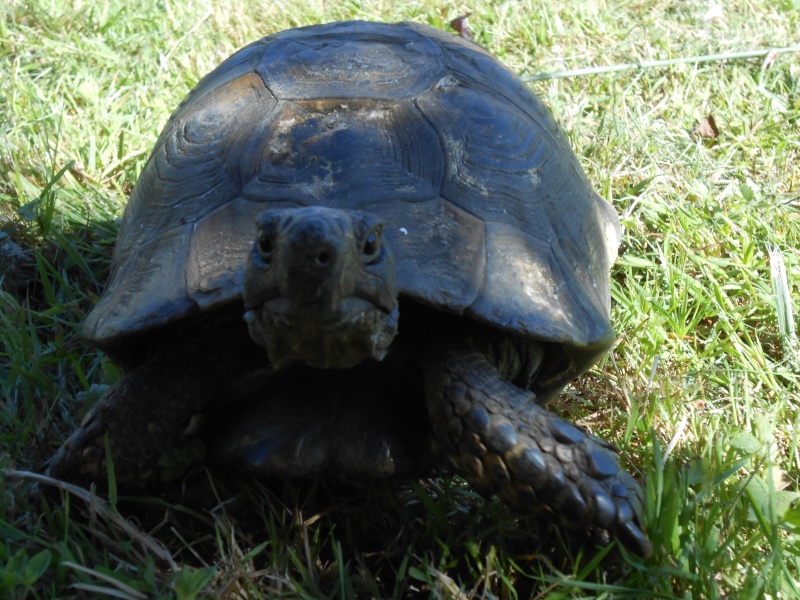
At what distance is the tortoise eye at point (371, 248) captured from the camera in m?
1.64

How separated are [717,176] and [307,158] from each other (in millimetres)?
2174

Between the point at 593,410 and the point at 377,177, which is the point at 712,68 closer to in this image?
the point at 593,410

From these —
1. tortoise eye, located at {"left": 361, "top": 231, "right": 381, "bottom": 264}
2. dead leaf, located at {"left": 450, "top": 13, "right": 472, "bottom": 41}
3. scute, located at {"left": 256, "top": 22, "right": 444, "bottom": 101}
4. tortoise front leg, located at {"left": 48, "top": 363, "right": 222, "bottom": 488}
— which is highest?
scute, located at {"left": 256, "top": 22, "right": 444, "bottom": 101}

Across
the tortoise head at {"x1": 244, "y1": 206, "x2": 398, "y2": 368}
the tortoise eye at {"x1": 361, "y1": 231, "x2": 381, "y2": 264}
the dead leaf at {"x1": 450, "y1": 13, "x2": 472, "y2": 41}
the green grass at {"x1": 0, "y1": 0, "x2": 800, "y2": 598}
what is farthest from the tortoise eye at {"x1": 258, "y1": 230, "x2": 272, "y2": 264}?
the dead leaf at {"x1": 450, "y1": 13, "x2": 472, "y2": 41}

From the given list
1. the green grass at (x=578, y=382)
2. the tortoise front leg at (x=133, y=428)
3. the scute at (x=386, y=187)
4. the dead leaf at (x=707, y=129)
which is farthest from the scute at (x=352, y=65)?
the dead leaf at (x=707, y=129)

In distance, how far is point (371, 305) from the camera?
1.68m

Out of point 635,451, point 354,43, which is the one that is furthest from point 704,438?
point 354,43

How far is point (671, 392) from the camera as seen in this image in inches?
101

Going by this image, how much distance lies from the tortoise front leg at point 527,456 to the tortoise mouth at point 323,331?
0.88 ft

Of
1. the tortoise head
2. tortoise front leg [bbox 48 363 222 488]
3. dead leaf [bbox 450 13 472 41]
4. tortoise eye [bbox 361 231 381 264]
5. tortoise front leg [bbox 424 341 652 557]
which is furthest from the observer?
dead leaf [bbox 450 13 472 41]

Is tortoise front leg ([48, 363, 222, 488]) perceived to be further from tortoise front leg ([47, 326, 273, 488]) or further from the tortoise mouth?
the tortoise mouth

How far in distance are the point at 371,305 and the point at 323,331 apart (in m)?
0.11

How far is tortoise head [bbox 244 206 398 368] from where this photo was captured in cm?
152

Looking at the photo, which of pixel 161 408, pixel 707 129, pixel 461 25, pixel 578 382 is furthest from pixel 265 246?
pixel 461 25
